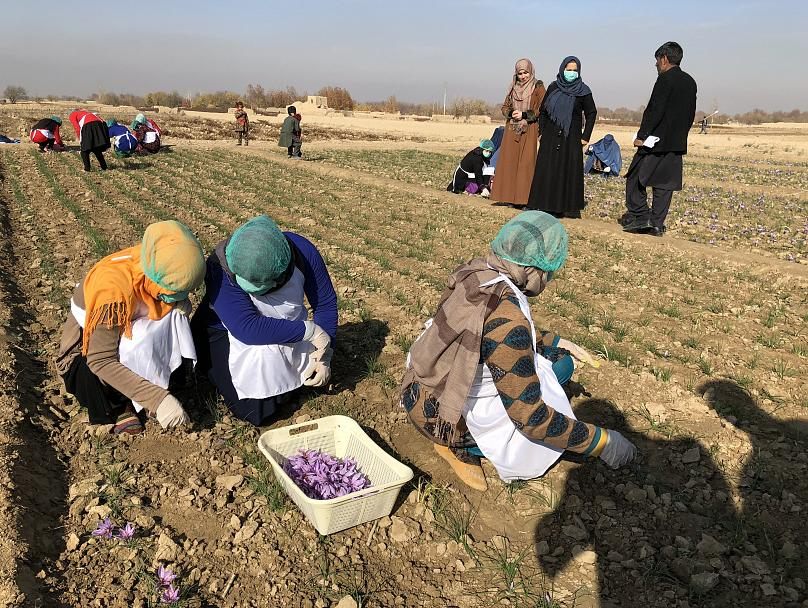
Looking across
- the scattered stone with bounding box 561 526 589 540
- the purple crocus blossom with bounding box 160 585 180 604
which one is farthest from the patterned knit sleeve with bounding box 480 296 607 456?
the purple crocus blossom with bounding box 160 585 180 604

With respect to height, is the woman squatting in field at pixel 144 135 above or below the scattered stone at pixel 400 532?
above

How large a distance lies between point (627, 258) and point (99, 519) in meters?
5.80

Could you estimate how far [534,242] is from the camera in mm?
2352

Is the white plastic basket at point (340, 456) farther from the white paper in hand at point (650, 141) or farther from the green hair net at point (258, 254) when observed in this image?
the white paper in hand at point (650, 141)

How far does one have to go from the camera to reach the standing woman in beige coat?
8.38 m

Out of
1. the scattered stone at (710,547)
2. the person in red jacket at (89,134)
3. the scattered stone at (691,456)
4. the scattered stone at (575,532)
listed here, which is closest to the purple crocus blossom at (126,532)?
the scattered stone at (575,532)

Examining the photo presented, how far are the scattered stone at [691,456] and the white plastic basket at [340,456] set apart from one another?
59.7 inches

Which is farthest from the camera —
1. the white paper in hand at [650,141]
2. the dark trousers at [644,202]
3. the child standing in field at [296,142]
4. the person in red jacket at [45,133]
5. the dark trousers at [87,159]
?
the child standing in field at [296,142]

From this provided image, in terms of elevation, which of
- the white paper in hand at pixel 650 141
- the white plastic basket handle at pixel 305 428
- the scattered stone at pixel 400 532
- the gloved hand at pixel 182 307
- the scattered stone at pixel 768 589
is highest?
the white paper in hand at pixel 650 141

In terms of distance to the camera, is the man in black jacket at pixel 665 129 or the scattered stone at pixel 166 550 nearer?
the scattered stone at pixel 166 550

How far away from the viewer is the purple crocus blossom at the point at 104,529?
7.98 feet

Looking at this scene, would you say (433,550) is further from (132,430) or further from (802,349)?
(802,349)

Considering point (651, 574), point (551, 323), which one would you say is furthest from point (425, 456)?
point (551, 323)

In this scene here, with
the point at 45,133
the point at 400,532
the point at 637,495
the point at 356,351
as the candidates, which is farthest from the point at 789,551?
the point at 45,133
